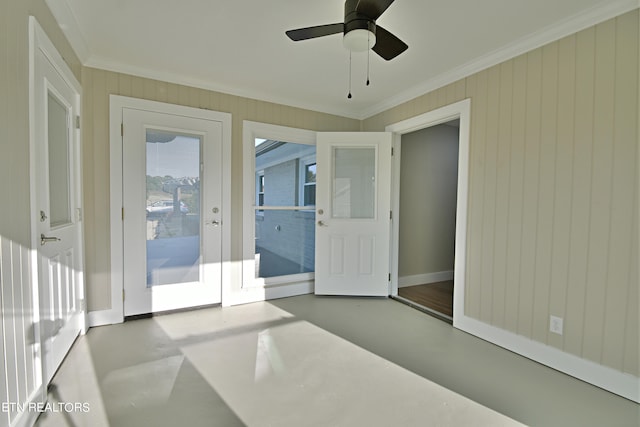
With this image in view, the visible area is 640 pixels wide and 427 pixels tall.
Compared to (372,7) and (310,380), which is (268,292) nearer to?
(310,380)

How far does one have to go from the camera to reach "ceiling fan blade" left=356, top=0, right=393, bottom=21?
1.52 meters

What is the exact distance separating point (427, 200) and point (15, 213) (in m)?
4.31

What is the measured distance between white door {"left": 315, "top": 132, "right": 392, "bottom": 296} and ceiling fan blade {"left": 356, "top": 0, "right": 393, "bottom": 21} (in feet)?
6.92

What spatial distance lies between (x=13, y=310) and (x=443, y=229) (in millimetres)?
4631

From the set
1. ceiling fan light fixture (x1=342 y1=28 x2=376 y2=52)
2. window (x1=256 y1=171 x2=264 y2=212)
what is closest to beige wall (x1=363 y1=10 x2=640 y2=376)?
ceiling fan light fixture (x1=342 y1=28 x2=376 y2=52)

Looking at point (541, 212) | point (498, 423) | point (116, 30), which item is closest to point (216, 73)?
point (116, 30)

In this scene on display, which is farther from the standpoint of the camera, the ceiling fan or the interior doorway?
the interior doorway

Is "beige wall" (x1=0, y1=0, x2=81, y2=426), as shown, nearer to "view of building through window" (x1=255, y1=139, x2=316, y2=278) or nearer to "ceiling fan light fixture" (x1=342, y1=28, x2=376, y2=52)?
"ceiling fan light fixture" (x1=342, y1=28, x2=376, y2=52)

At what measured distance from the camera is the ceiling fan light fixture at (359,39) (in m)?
1.66

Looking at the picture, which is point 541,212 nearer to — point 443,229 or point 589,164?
point 589,164

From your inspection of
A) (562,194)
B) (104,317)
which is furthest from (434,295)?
(104,317)

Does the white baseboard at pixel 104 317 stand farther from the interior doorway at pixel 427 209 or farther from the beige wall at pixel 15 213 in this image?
the interior doorway at pixel 427 209

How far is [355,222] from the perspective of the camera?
3754 mm

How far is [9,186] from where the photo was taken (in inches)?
54.6
